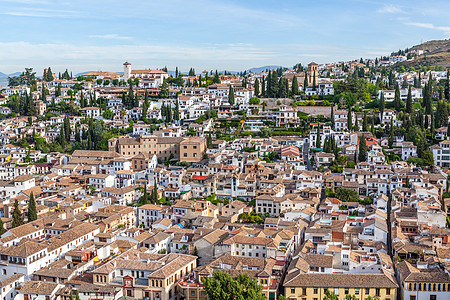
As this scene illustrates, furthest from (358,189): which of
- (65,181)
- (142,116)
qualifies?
(142,116)

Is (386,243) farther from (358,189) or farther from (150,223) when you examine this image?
(150,223)

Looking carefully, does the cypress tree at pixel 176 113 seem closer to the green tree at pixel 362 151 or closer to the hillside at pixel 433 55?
the green tree at pixel 362 151

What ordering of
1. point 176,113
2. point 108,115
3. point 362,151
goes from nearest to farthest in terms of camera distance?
1. point 362,151
2. point 176,113
3. point 108,115

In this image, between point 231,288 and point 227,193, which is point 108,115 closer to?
point 227,193

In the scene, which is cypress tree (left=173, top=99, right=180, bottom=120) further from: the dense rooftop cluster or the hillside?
the hillside

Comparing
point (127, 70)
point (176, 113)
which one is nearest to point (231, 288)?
point (176, 113)
